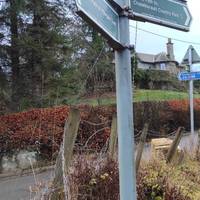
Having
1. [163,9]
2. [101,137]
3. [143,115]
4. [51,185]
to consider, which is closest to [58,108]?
[101,137]

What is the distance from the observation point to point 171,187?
645 centimetres

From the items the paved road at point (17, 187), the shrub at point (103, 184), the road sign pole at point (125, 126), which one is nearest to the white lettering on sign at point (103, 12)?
the road sign pole at point (125, 126)

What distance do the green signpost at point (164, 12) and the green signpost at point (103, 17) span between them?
0.24 m

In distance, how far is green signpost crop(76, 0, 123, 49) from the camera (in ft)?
8.79

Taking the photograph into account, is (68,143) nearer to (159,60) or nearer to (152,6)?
(152,6)

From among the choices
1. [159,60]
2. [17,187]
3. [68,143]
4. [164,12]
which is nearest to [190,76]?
[17,187]

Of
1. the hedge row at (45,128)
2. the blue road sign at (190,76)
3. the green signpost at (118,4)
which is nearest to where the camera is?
the green signpost at (118,4)

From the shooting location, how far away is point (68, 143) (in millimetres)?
5000

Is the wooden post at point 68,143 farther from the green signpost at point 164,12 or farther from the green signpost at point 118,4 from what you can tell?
the green signpost at point 118,4

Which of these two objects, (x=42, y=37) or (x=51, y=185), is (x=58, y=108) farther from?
(x=51, y=185)

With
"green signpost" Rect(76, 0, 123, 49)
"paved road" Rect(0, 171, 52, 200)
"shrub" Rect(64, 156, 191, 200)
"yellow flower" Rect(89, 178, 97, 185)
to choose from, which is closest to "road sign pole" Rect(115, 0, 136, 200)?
"green signpost" Rect(76, 0, 123, 49)

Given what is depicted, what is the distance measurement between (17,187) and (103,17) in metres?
8.02

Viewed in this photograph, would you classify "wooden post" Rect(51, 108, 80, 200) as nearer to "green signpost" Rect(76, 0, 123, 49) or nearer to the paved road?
"green signpost" Rect(76, 0, 123, 49)

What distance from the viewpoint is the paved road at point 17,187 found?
29.6 feet
